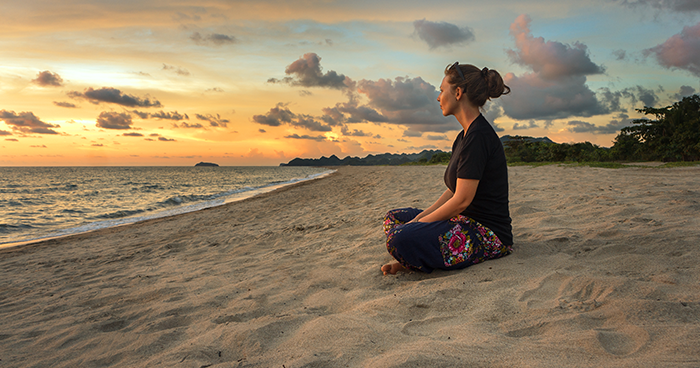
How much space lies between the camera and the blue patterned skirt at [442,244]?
8.61 ft

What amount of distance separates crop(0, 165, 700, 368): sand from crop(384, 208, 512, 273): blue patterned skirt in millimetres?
108

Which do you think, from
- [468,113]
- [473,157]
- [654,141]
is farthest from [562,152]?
[473,157]

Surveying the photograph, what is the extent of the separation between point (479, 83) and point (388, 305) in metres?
1.82

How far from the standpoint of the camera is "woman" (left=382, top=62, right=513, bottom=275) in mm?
2570

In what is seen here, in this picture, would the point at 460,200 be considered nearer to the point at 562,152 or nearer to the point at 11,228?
the point at 11,228

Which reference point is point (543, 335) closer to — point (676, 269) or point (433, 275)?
point (433, 275)

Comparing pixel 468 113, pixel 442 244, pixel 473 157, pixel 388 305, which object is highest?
pixel 468 113

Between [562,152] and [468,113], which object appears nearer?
[468,113]

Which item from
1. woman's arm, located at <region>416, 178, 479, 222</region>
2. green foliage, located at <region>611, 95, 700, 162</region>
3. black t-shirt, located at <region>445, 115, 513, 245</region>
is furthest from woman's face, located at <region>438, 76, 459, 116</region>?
→ green foliage, located at <region>611, 95, 700, 162</region>

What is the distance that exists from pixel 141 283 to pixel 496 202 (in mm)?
3696

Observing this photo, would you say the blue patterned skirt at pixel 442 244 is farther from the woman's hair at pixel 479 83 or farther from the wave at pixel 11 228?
the wave at pixel 11 228

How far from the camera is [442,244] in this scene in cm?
267

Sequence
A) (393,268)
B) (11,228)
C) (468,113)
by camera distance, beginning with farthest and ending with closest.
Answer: (11,228), (393,268), (468,113)

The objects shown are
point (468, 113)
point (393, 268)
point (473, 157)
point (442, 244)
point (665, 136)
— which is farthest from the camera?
point (665, 136)
